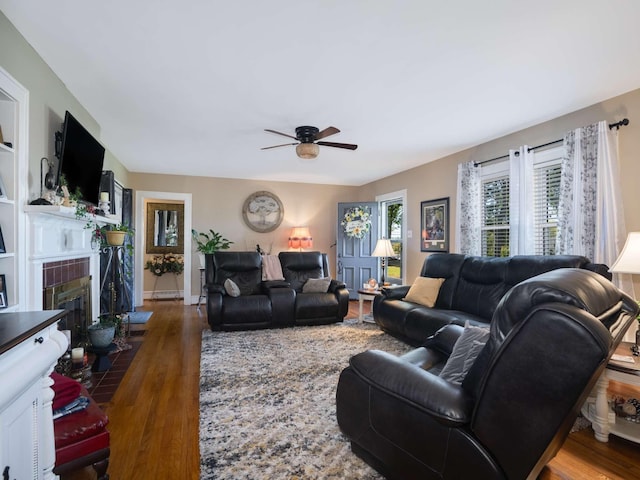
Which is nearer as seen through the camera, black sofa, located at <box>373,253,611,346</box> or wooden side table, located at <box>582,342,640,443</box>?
wooden side table, located at <box>582,342,640,443</box>

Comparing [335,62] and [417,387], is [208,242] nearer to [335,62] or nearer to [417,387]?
[335,62]

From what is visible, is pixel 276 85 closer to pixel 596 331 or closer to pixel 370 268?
pixel 596 331

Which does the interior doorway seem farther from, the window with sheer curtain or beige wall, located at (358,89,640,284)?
the window with sheer curtain

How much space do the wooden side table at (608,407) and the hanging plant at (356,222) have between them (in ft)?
15.8

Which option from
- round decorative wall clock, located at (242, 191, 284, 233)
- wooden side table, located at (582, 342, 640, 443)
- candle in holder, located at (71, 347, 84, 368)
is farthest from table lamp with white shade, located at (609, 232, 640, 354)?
round decorative wall clock, located at (242, 191, 284, 233)

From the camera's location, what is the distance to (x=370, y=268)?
6777 mm

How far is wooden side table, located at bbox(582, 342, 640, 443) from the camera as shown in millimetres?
1912

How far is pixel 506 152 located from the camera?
412 cm

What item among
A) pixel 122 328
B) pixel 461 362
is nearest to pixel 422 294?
pixel 461 362

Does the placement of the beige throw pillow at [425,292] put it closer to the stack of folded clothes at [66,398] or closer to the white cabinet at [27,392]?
the stack of folded clothes at [66,398]

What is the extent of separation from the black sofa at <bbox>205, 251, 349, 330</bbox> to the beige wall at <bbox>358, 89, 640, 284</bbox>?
173 cm

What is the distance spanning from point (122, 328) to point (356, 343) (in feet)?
8.89

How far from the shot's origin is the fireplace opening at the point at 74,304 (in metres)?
2.62

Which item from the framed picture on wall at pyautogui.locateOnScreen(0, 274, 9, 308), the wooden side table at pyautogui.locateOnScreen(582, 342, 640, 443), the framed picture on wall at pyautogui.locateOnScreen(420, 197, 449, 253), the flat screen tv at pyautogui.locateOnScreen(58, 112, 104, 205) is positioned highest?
the flat screen tv at pyautogui.locateOnScreen(58, 112, 104, 205)
